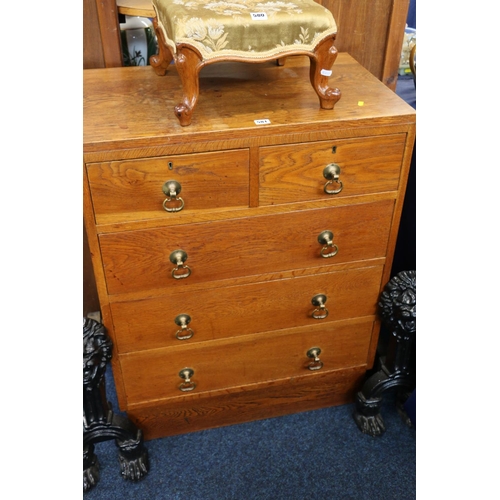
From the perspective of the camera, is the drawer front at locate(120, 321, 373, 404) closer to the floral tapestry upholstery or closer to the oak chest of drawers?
the oak chest of drawers

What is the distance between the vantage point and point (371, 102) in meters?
1.34

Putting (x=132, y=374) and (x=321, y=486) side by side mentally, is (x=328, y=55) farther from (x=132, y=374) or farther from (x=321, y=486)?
(x=321, y=486)

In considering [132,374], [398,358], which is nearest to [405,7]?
[398,358]

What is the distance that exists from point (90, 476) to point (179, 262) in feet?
2.47

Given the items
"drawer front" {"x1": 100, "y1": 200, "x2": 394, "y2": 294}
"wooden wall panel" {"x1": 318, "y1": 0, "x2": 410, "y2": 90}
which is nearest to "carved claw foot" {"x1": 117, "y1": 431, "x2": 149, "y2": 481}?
"drawer front" {"x1": 100, "y1": 200, "x2": 394, "y2": 294}

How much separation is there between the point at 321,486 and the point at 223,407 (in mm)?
377

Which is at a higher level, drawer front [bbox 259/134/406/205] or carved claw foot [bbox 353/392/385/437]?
drawer front [bbox 259/134/406/205]

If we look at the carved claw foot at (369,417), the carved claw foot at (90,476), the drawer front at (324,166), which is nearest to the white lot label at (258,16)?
the drawer front at (324,166)

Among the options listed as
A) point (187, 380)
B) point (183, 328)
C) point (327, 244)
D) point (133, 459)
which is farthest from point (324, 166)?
point (133, 459)

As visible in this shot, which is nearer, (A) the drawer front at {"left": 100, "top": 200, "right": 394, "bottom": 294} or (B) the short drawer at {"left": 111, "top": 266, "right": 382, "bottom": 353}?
(A) the drawer front at {"left": 100, "top": 200, "right": 394, "bottom": 294}

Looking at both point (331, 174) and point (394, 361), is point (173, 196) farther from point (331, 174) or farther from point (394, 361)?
point (394, 361)

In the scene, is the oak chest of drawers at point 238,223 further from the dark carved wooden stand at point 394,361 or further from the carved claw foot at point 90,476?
the carved claw foot at point 90,476

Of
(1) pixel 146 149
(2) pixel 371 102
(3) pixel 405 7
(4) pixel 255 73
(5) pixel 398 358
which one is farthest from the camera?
(5) pixel 398 358

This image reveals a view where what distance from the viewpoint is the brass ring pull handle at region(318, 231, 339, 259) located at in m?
1.42
